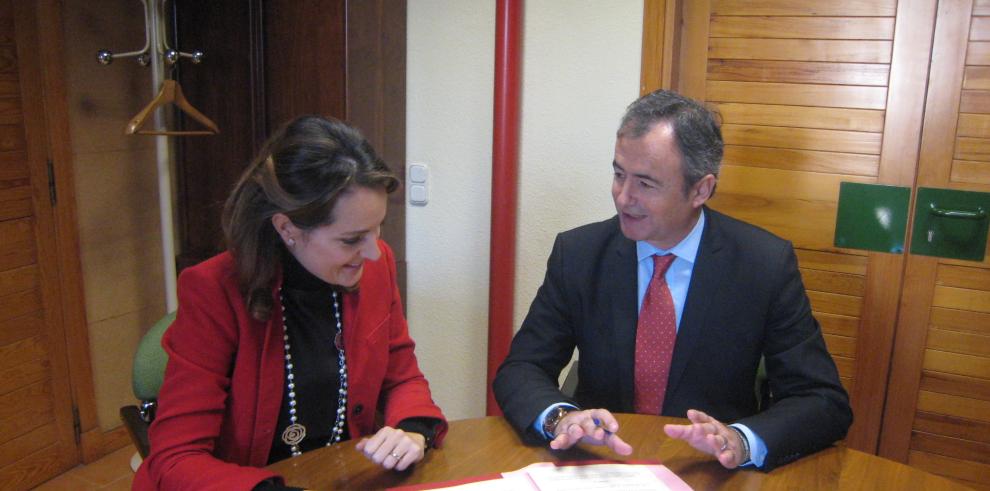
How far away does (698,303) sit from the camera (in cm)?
172

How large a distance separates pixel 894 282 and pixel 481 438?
1.47 m

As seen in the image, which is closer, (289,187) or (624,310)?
(289,187)

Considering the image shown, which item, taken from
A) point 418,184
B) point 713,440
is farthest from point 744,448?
point 418,184

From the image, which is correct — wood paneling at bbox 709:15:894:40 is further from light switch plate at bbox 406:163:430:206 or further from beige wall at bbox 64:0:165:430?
beige wall at bbox 64:0:165:430

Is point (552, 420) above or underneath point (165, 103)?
underneath

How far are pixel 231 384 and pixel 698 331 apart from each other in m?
0.97

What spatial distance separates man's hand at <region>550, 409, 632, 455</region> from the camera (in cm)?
138

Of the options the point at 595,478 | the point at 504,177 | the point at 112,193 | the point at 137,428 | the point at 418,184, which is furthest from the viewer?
the point at 112,193

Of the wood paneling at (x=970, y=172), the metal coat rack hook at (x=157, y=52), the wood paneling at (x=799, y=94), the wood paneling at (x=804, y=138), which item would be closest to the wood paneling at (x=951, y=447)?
the wood paneling at (x=970, y=172)

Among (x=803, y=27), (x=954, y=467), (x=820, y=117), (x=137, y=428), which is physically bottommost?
(x=954, y=467)

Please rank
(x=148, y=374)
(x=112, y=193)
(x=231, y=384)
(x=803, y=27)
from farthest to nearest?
1. (x=112, y=193)
2. (x=803, y=27)
3. (x=148, y=374)
4. (x=231, y=384)

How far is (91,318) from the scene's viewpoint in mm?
2789

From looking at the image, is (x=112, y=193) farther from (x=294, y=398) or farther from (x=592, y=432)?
(x=592, y=432)

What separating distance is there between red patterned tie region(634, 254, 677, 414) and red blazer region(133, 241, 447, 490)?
19.8 inches
